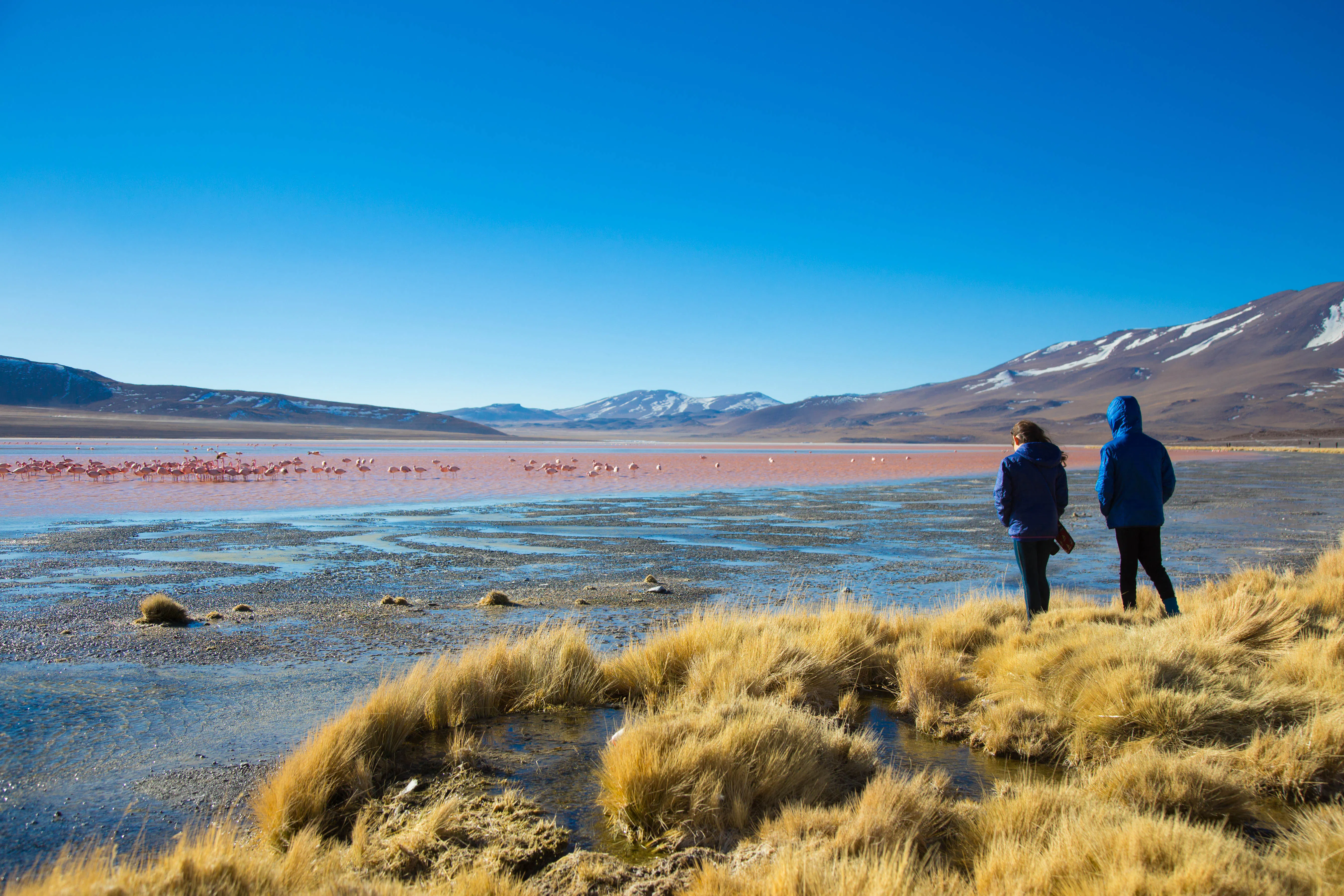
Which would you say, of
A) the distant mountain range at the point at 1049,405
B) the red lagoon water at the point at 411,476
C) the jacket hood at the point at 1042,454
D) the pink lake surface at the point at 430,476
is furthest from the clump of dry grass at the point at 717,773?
the distant mountain range at the point at 1049,405

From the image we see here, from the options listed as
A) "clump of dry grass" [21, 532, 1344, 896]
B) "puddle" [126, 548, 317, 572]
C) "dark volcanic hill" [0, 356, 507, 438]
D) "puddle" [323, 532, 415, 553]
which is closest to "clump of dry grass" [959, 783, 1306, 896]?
"clump of dry grass" [21, 532, 1344, 896]

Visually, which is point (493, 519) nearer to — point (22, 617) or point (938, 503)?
point (22, 617)

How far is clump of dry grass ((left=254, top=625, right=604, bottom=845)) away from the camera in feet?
12.3

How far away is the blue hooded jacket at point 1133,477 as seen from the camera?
6406mm

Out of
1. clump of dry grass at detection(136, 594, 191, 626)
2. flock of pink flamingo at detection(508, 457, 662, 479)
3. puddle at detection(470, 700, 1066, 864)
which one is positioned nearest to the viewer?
puddle at detection(470, 700, 1066, 864)

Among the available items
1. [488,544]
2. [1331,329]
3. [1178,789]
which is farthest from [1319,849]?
[1331,329]

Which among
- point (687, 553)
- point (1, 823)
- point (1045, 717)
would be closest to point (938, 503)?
point (687, 553)

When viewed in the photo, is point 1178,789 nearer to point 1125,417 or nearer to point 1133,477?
point 1133,477

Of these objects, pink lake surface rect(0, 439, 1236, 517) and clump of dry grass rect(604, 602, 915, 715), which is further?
pink lake surface rect(0, 439, 1236, 517)

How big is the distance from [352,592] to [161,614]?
2112mm

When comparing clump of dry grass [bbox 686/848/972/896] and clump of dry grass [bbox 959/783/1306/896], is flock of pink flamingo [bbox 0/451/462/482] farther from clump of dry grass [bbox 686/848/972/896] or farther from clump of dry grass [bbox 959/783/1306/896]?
clump of dry grass [bbox 959/783/1306/896]

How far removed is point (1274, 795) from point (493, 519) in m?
15.1

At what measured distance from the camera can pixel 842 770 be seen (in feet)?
13.9

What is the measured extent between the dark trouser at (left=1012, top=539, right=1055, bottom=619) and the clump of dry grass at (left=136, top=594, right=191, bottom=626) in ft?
24.7
